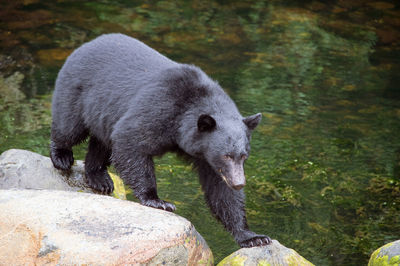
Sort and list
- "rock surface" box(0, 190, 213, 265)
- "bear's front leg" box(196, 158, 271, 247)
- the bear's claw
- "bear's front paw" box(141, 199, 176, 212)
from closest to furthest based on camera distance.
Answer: "rock surface" box(0, 190, 213, 265)
"bear's front paw" box(141, 199, 176, 212)
"bear's front leg" box(196, 158, 271, 247)
the bear's claw

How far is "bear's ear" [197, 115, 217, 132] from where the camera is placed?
4.72 meters

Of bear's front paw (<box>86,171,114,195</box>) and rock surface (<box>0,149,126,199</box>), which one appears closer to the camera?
rock surface (<box>0,149,126,199</box>)

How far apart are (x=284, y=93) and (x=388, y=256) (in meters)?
5.79

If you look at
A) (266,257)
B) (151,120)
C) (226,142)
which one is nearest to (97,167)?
(151,120)

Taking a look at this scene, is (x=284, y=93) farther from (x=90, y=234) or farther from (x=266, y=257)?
(x=90, y=234)

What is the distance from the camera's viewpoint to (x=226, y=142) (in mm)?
4734

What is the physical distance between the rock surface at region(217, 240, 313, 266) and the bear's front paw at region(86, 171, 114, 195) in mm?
1845

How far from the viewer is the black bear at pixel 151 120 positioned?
4.83 meters

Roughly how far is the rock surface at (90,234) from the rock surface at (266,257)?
13.5 inches

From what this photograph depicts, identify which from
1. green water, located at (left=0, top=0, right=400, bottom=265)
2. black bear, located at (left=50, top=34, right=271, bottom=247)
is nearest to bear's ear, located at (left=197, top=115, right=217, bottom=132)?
black bear, located at (left=50, top=34, right=271, bottom=247)

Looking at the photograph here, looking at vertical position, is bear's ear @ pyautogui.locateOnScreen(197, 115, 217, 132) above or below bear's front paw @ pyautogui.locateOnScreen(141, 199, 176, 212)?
above

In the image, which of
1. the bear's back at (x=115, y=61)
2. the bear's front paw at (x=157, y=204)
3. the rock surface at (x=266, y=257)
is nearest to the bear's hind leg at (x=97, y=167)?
the bear's back at (x=115, y=61)

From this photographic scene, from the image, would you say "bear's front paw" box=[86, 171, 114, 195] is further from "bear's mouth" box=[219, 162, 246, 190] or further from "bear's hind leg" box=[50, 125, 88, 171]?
"bear's mouth" box=[219, 162, 246, 190]

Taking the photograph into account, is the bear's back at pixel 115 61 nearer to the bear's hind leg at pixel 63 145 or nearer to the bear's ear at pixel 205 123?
the bear's hind leg at pixel 63 145
